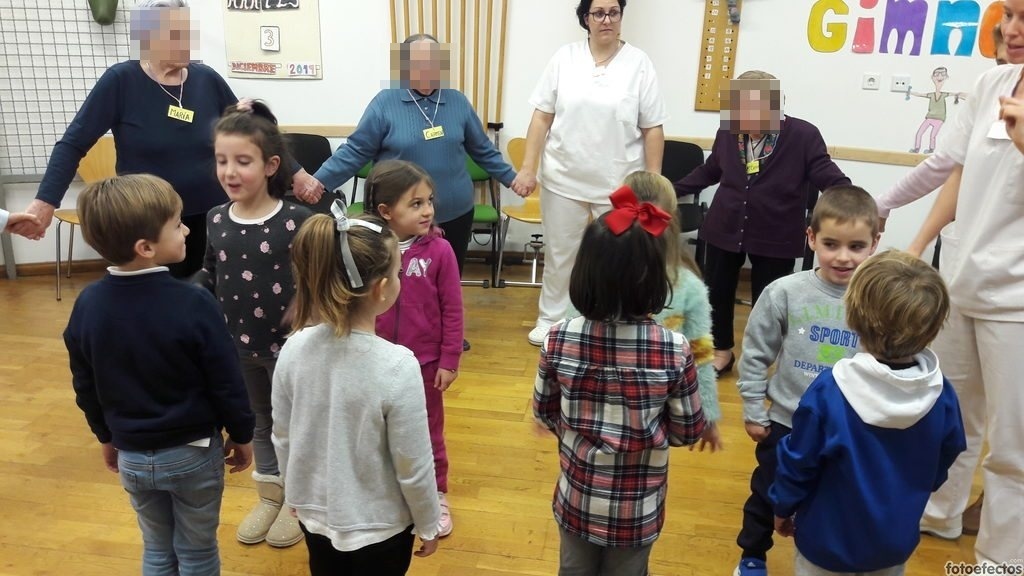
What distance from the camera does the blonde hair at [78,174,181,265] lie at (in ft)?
4.42

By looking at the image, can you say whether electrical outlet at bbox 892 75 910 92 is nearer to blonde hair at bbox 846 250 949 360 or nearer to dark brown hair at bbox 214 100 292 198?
blonde hair at bbox 846 250 949 360

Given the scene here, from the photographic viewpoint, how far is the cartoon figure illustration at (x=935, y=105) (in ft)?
13.3

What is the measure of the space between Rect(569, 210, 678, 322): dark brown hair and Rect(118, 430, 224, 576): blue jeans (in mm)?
865

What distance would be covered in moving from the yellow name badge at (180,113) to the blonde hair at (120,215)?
1013 millimetres

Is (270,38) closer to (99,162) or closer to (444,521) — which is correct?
(99,162)

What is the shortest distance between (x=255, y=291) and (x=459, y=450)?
3.50ft

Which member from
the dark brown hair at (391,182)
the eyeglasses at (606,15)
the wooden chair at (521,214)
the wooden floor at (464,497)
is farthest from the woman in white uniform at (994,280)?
the wooden chair at (521,214)

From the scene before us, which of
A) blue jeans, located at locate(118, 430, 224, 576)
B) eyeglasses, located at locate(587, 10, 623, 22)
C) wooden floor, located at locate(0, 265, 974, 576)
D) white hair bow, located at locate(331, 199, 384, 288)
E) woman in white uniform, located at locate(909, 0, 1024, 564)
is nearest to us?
white hair bow, located at locate(331, 199, 384, 288)

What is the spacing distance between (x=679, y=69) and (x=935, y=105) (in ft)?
4.70

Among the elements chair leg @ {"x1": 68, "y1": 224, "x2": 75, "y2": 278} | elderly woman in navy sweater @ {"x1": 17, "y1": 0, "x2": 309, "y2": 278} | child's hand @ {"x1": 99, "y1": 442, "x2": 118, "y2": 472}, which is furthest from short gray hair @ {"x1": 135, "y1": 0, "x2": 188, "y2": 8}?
chair leg @ {"x1": 68, "y1": 224, "x2": 75, "y2": 278}

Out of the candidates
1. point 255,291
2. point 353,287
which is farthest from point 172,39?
point 353,287

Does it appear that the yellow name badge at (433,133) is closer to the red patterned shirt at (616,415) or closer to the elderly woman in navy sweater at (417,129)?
the elderly woman in navy sweater at (417,129)

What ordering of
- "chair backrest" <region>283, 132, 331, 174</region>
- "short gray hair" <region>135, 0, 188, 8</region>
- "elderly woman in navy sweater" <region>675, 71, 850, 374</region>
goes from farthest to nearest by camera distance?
"chair backrest" <region>283, 132, 331, 174</region>
"elderly woman in navy sweater" <region>675, 71, 850, 374</region>
"short gray hair" <region>135, 0, 188, 8</region>

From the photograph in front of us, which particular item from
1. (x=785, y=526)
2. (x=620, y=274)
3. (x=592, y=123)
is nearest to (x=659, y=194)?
(x=620, y=274)
